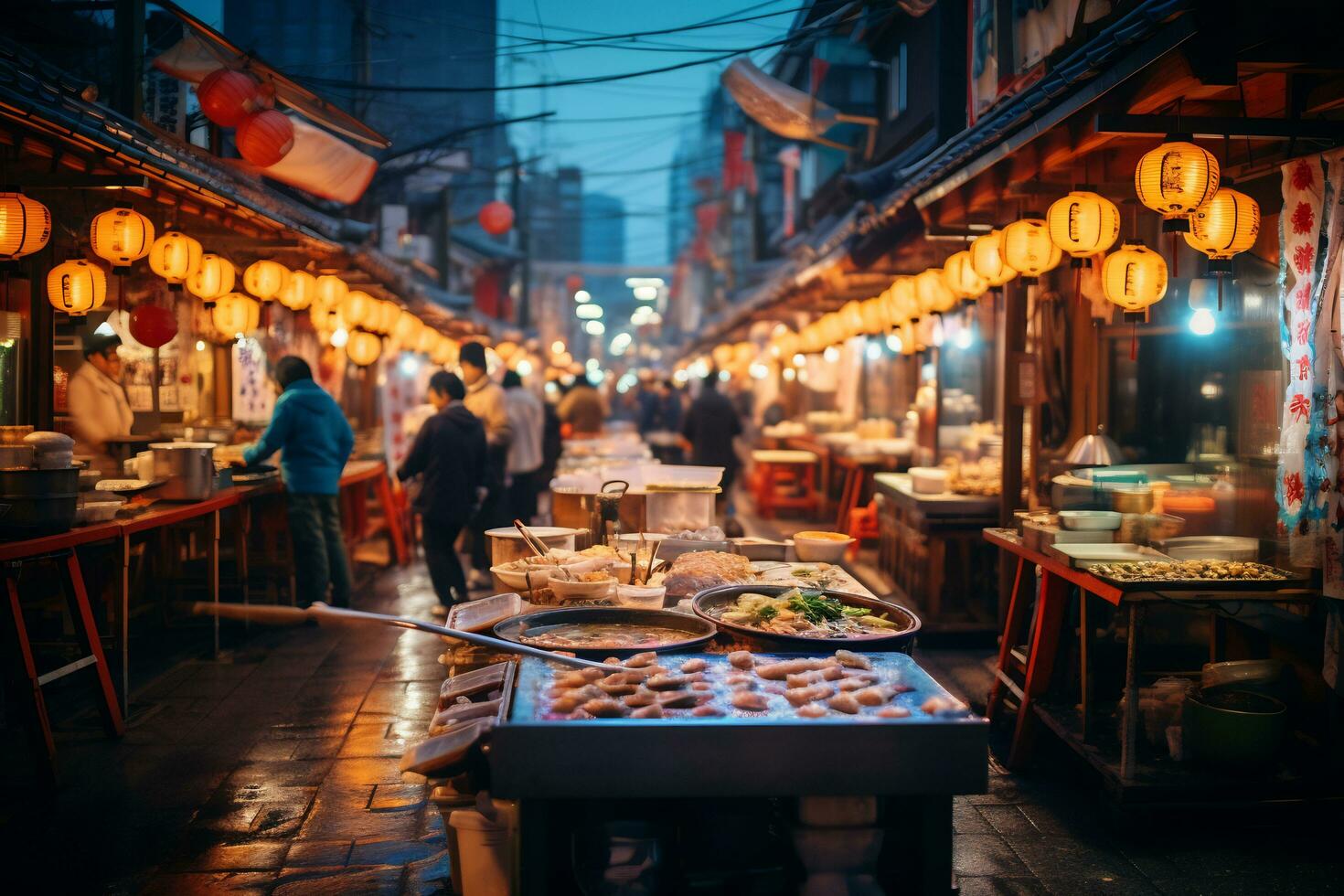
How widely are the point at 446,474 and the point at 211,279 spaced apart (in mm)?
3283

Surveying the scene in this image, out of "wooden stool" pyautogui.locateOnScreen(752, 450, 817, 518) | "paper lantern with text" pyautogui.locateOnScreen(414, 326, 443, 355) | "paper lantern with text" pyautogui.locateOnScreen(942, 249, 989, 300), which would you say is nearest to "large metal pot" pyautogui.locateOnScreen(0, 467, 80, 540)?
"paper lantern with text" pyautogui.locateOnScreen(942, 249, 989, 300)

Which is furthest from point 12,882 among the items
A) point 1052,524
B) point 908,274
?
point 908,274

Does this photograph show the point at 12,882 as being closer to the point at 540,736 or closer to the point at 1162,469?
the point at 540,736

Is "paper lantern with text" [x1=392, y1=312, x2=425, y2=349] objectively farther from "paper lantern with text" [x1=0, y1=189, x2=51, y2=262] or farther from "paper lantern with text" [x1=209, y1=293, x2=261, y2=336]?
"paper lantern with text" [x1=0, y1=189, x2=51, y2=262]

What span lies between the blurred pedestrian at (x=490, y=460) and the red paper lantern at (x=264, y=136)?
3.68 meters

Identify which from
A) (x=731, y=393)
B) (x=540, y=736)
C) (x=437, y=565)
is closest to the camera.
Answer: (x=540, y=736)

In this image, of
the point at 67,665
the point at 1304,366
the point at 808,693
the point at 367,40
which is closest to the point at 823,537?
the point at 1304,366

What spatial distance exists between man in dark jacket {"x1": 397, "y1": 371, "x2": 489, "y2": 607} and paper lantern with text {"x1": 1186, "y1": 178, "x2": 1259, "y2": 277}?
286 inches

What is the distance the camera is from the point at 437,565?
1084cm

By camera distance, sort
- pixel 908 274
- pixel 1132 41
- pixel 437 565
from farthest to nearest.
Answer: pixel 908 274
pixel 437 565
pixel 1132 41

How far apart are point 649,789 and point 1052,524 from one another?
438 centimetres

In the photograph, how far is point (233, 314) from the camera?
455 inches

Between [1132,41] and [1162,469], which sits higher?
[1132,41]

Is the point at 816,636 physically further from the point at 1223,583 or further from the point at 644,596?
the point at 1223,583
